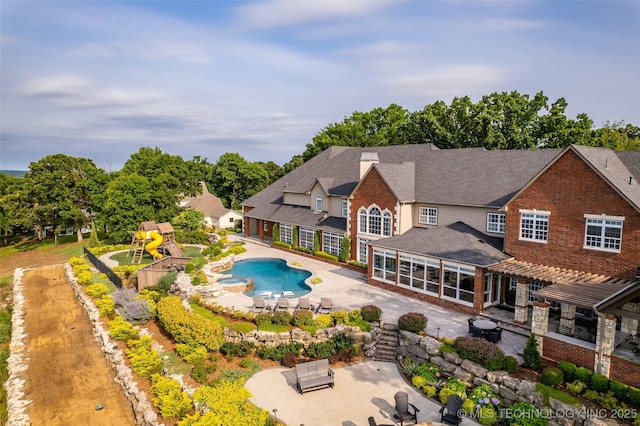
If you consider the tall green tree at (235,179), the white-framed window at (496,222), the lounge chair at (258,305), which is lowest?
the lounge chair at (258,305)

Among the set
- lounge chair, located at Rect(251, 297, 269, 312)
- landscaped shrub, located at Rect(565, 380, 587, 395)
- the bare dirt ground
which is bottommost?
the bare dirt ground

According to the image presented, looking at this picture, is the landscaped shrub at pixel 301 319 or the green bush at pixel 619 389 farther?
the landscaped shrub at pixel 301 319

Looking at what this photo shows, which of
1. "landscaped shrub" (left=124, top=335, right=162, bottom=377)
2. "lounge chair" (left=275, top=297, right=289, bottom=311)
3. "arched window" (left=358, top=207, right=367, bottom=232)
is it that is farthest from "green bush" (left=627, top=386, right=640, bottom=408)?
"arched window" (left=358, top=207, right=367, bottom=232)

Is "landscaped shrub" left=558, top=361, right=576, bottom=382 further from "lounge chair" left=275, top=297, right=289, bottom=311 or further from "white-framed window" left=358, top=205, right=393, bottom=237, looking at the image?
"white-framed window" left=358, top=205, right=393, bottom=237

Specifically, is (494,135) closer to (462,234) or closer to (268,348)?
(462,234)

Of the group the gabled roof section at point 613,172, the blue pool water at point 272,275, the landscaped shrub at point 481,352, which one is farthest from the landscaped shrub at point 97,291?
the gabled roof section at point 613,172

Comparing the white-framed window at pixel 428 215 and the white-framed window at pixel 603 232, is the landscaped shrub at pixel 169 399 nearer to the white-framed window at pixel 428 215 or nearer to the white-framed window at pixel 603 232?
the white-framed window at pixel 603 232
